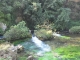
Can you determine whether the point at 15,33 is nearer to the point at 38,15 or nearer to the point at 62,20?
the point at 38,15

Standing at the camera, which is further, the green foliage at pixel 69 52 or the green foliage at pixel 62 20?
the green foliage at pixel 62 20

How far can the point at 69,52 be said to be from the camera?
797 inches

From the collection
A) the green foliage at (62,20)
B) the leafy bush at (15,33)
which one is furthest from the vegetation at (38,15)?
the leafy bush at (15,33)

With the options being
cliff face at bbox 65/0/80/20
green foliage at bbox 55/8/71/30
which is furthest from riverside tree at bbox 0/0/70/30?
cliff face at bbox 65/0/80/20

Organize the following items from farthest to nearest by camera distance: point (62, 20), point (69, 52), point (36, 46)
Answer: point (62, 20), point (36, 46), point (69, 52)

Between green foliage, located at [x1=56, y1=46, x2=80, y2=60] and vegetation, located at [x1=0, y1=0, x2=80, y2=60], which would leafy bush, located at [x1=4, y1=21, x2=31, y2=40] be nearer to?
vegetation, located at [x1=0, y1=0, x2=80, y2=60]

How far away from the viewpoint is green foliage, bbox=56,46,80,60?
18.7 metres

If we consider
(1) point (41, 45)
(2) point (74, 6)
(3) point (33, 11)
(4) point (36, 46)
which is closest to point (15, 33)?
(4) point (36, 46)

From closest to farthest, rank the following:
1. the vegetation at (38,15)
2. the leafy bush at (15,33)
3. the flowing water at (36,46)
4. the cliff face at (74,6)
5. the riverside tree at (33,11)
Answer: the flowing water at (36,46), the leafy bush at (15,33), the vegetation at (38,15), the riverside tree at (33,11), the cliff face at (74,6)

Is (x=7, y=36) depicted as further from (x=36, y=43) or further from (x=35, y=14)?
(x=35, y=14)

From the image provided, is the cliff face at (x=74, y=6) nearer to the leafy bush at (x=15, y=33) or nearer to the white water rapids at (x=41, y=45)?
the white water rapids at (x=41, y=45)

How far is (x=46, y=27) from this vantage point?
2997 centimetres

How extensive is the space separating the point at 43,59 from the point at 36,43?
6.38 m

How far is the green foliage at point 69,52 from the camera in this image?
18719mm
